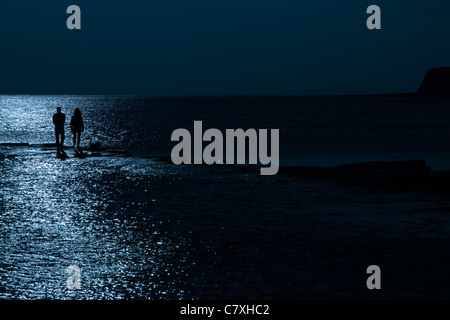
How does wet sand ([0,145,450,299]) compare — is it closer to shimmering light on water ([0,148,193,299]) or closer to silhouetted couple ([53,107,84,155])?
shimmering light on water ([0,148,193,299])

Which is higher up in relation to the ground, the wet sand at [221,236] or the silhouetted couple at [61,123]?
the silhouetted couple at [61,123]

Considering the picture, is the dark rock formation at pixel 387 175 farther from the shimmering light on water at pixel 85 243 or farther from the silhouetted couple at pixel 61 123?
the silhouetted couple at pixel 61 123

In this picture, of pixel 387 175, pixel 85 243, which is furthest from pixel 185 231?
pixel 387 175

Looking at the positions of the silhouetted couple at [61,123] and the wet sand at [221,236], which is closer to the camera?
the wet sand at [221,236]

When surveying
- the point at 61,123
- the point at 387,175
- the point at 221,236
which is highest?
the point at 61,123

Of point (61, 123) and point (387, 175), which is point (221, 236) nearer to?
point (387, 175)

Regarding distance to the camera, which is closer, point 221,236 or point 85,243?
point 85,243

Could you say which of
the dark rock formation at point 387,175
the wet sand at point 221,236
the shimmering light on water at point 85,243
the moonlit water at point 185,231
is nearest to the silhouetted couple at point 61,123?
the moonlit water at point 185,231

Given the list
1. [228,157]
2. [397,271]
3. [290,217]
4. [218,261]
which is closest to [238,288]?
[218,261]

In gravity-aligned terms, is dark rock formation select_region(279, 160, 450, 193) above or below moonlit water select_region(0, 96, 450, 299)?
A: above

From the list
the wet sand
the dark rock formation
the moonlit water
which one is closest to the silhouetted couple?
the moonlit water

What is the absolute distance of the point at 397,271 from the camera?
33.6ft

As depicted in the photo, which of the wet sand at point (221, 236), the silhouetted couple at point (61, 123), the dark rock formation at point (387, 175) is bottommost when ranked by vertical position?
the wet sand at point (221, 236)
